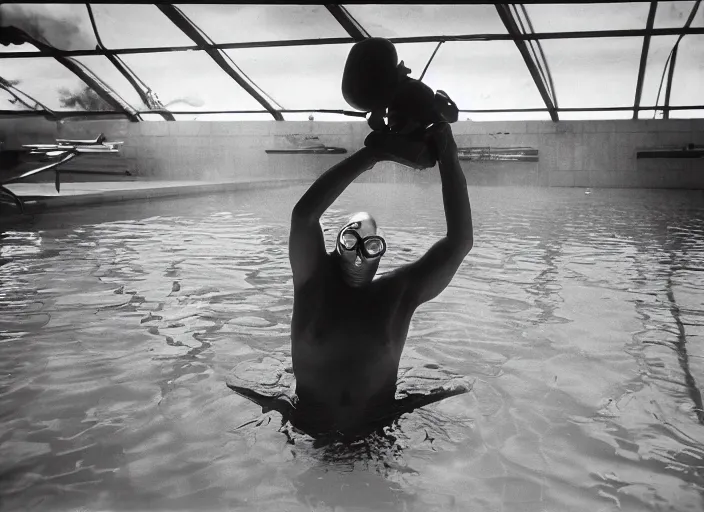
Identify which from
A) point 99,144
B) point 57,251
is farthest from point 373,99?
point 99,144

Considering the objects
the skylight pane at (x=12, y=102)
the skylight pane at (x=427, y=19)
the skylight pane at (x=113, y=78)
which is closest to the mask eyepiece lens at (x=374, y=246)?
the skylight pane at (x=427, y=19)

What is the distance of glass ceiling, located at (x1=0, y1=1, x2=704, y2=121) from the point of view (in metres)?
12.1

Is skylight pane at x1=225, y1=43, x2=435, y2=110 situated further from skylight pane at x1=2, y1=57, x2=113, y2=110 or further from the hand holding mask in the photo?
the hand holding mask

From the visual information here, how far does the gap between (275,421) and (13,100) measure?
17174 millimetres

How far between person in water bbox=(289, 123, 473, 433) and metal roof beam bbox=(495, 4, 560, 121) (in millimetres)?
10111

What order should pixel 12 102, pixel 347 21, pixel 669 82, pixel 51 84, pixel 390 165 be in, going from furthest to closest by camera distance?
pixel 390 165, pixel 12 102, pixel 51 84, pixel 669 82, pixel 347 21

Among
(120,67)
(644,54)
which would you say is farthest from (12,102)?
(644,54)

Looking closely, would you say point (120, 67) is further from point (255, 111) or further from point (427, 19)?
point (427, 19)

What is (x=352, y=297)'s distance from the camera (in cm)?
221

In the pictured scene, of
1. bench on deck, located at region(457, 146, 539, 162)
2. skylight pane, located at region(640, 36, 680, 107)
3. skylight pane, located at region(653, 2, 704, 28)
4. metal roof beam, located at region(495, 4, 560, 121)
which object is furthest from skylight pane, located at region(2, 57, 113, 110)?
skylight pane, located at region(640, 36, 680, 107)

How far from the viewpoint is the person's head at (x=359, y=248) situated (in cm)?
210

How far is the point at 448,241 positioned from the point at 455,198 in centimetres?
16

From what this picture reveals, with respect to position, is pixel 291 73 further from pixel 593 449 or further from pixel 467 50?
pixel 593 449

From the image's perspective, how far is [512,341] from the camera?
12.3 ft
